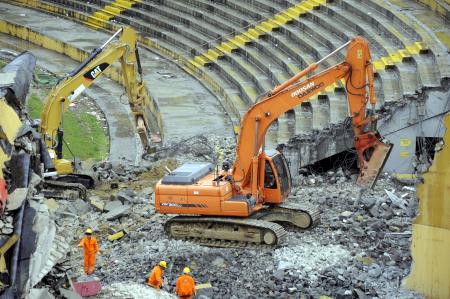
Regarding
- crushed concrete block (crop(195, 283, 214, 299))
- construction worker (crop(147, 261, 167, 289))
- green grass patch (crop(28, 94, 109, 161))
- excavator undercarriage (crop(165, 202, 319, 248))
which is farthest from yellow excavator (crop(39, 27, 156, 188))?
crushed concrete block (crop(195, 283, 214, 299))

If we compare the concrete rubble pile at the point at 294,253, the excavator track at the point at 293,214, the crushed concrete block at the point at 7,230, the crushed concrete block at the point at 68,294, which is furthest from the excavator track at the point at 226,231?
the crushed concrete block at the point at 7,230

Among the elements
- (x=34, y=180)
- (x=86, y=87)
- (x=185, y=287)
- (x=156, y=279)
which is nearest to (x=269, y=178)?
(x=156, y=279)

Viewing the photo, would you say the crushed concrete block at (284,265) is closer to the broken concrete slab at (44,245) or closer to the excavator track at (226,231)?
the excavator track at (226,231)

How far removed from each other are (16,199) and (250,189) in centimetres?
740

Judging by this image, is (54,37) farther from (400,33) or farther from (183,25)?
(400,33)

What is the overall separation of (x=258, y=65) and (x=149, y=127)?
4225 mm

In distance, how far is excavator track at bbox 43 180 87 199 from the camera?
2320 cm

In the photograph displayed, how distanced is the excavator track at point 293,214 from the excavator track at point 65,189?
17.9ft

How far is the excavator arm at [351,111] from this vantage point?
65.1 ft

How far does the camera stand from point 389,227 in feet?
62.8

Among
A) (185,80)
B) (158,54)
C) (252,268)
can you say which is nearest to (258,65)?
(185,80)

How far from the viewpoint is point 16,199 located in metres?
13.2

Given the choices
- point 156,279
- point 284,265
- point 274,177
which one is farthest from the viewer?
point 274,177

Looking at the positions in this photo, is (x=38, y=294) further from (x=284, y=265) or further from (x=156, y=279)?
(x=284, y=265)
